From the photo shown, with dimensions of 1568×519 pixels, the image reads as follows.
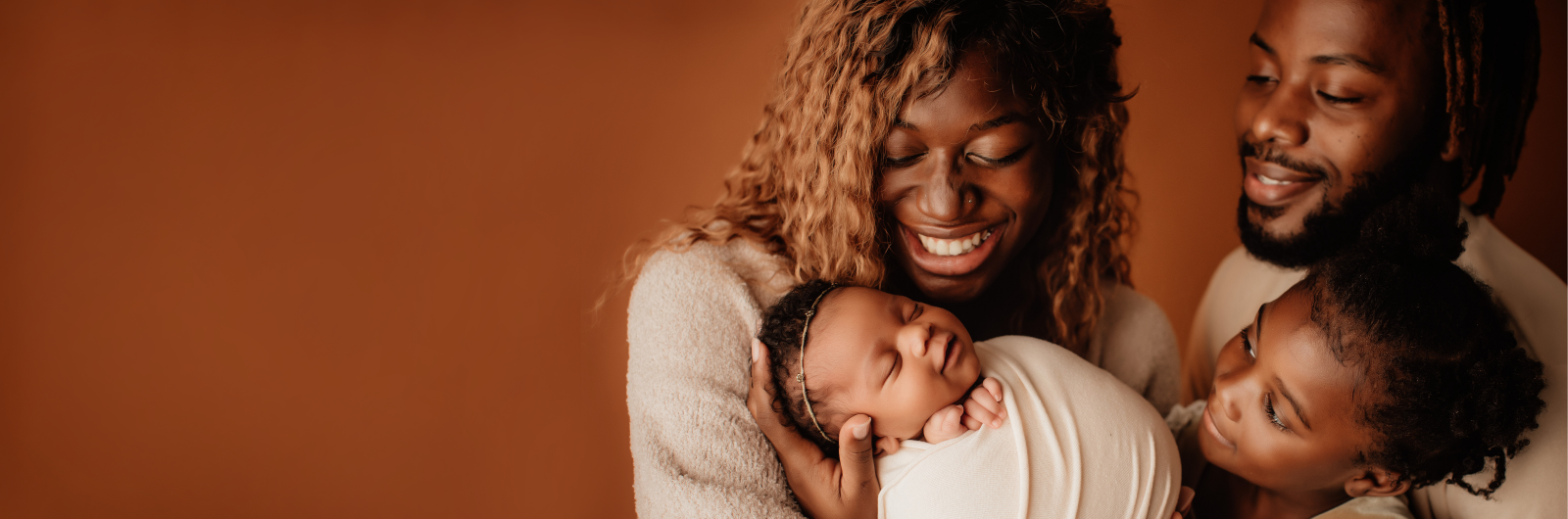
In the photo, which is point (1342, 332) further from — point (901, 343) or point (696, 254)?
point (696, 254)

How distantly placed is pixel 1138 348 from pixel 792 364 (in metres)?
0.73

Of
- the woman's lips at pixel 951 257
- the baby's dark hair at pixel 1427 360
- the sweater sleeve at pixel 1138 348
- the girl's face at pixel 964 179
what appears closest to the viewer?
the baby's dark hair at pixel 1427 360

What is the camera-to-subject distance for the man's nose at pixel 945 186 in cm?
108

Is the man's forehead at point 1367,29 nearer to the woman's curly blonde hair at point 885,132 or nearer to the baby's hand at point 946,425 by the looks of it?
the woman's curly blonde hair at point 885,132

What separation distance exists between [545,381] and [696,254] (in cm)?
35

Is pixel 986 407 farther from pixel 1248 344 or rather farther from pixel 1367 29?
pixel 1367 29

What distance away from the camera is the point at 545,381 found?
4.17 feet

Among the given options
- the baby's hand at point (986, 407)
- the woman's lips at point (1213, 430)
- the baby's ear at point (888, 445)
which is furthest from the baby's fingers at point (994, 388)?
the woman's lips at point (1213, 430)

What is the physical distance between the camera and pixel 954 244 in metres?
1.16

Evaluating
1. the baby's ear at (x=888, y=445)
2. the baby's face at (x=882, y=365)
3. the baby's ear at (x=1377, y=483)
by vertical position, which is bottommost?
the baby's ear at (x=1377, y=483)

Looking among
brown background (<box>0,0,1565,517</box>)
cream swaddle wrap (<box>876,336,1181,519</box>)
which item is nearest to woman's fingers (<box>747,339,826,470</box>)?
cream swaddle wrap (<box>876,336,1181,519</box>)

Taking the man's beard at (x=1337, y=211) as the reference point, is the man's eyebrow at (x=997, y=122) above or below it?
above

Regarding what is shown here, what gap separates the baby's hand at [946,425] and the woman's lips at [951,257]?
22 cm

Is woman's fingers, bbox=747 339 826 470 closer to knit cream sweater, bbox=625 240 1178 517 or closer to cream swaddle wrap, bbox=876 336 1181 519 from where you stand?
knit cream sweater, bbox=625 240 1178 517
